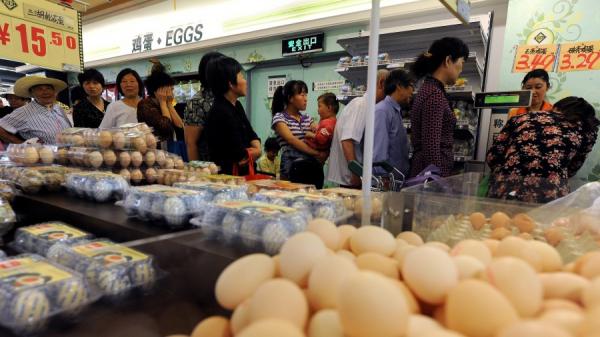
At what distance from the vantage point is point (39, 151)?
180 cm

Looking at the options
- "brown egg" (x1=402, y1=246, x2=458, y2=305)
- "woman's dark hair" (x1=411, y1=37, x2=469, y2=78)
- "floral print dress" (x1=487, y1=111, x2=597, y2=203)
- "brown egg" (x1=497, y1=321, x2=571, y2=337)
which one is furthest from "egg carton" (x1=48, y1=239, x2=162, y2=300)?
"woman's dark hair" (x1=411, y1=37, x2=469, y2=78)

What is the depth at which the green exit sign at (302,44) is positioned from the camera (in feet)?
14.1

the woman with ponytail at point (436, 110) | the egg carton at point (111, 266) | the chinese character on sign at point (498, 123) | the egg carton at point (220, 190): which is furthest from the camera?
the chinese character on sign at point (498, 123)

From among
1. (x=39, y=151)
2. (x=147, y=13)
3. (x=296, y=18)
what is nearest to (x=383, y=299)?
(x=39, y=151)

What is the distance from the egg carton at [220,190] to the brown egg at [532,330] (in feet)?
3.19

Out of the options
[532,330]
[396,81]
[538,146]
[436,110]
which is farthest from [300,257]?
[396,81]

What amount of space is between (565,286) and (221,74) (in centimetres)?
189

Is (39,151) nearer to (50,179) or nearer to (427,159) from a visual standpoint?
(50,179)

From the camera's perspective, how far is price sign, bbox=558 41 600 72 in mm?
2795

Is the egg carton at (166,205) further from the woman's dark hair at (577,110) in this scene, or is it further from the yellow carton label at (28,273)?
the woman's dark hair at (577,110)

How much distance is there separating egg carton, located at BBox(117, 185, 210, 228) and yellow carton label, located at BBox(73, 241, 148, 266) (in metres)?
0.18

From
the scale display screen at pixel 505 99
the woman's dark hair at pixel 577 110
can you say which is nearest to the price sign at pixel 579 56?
the woman's dark hair at pixel 577 110

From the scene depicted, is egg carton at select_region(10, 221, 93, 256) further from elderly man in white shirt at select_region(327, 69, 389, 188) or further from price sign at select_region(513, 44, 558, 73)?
price sign at select_region(513, 44, 558, 73)

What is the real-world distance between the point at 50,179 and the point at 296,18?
3.69 metres
